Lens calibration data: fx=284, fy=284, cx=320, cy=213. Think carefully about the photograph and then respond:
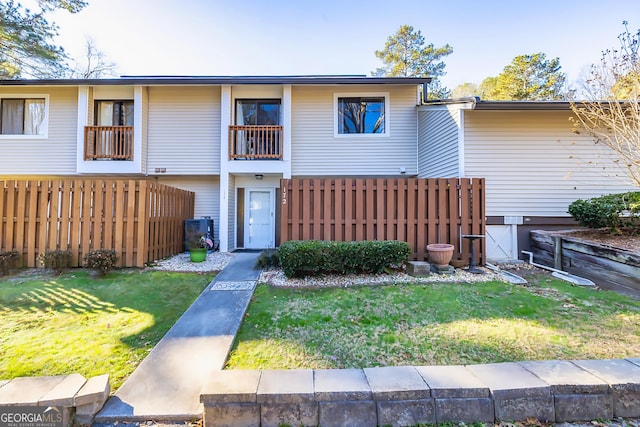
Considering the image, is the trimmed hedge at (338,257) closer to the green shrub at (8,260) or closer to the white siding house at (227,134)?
the white siding house at (227,134)

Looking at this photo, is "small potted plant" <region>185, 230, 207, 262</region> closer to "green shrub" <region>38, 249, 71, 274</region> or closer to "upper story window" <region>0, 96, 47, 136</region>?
"green shrub" <region>38, 249, 71, 274</region>

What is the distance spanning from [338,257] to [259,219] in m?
5.77

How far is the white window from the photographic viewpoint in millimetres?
10523

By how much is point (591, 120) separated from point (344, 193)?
6.82 m

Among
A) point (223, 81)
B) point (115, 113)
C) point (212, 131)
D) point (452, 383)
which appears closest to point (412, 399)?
point (452, 383)

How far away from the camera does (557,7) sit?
11.1 meters

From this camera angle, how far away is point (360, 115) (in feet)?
34.9

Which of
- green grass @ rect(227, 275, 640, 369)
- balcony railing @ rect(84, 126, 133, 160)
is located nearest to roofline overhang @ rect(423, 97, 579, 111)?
green grass @ rect(227, 275, 640, 369)

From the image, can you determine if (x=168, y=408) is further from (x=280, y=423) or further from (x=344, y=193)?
(x=344, y=193)

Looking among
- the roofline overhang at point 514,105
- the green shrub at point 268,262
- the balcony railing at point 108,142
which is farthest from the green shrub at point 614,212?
the balcony railing at point 108,142

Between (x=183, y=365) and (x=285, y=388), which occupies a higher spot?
(x=285, y=388)

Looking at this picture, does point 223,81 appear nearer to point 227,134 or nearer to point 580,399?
point 227,134

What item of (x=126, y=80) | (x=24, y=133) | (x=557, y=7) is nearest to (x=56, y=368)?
(x=126, y=80)

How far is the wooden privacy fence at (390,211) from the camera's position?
6879mm
